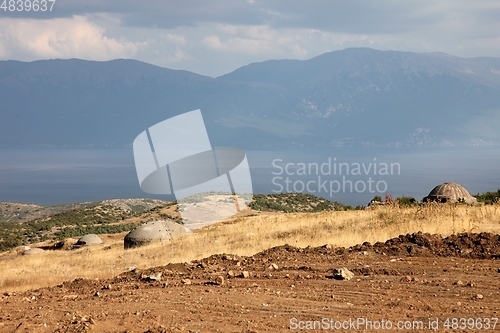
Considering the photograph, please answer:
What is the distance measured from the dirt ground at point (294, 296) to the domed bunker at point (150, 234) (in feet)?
43.0

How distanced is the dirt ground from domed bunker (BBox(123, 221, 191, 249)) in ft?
43.0

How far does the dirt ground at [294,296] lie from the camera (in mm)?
6801

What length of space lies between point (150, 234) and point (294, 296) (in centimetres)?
1724

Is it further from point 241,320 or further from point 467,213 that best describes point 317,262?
point 467,213

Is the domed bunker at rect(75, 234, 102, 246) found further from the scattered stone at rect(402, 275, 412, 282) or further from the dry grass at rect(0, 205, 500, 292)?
the scattered stone at rect(402, 275, 412, 282)

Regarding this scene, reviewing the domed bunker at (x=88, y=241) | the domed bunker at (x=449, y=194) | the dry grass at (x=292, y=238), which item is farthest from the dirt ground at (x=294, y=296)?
the domed bunker at (x=88, y=241)

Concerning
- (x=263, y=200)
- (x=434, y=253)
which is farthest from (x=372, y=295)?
(x=263, y=200)

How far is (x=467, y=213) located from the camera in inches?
663

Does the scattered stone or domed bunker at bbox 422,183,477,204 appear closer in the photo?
the scattered stone

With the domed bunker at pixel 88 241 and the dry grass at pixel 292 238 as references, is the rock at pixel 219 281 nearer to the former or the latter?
the dry grass at pixel 292 238

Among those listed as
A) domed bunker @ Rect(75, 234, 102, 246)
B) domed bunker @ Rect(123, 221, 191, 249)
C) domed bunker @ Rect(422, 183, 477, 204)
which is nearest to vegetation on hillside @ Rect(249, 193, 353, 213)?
domed bunker @ Rect(75, 234, 102, 246)

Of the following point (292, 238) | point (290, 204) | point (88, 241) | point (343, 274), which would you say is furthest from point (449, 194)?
point (290, 204)

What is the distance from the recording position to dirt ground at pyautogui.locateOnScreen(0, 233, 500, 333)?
22.3ft

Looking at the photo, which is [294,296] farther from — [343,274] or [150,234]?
[150,234]
